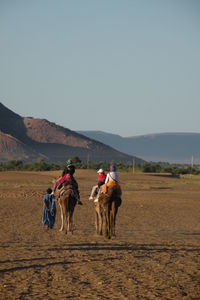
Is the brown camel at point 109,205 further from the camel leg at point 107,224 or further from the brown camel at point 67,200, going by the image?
the brown camel at point 67,200

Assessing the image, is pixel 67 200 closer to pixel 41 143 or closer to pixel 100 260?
pixel 100 260

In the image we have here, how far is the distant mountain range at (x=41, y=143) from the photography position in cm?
16275

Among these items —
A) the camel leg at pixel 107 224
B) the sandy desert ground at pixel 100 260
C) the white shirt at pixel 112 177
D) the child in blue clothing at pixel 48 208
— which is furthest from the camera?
the child in blue clothing at pixel 48 208

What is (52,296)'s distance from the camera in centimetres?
995

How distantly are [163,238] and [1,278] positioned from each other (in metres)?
7.75

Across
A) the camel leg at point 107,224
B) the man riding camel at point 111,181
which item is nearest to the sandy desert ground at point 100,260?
the camel leg at point 107,224

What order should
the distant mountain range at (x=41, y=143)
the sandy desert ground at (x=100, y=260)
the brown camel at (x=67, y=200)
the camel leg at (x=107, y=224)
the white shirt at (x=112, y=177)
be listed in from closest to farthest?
the sandy desert ground at (x=100, y=260) → the white shirt at (x=112, y=177) → the camel leg at (x=107, y=224) → the brown camel at (x=67, y=200) → the distant mountain range at (x=41, y=143)

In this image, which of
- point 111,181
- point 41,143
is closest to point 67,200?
point 111,181

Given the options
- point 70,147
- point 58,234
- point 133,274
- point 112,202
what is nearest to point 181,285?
point 133,274

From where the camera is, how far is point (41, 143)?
182 metres

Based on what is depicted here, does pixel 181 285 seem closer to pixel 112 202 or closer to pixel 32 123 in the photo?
pixel 112 202

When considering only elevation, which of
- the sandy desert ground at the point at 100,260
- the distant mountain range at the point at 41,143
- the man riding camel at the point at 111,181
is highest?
the distant mountain range at the point at 41,143

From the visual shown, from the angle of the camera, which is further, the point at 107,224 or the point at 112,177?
the point at 107,224

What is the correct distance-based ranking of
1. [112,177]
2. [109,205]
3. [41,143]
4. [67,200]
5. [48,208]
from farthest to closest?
[41,143] → [48,208] → [67,200] → [109,205] → [112,177]
